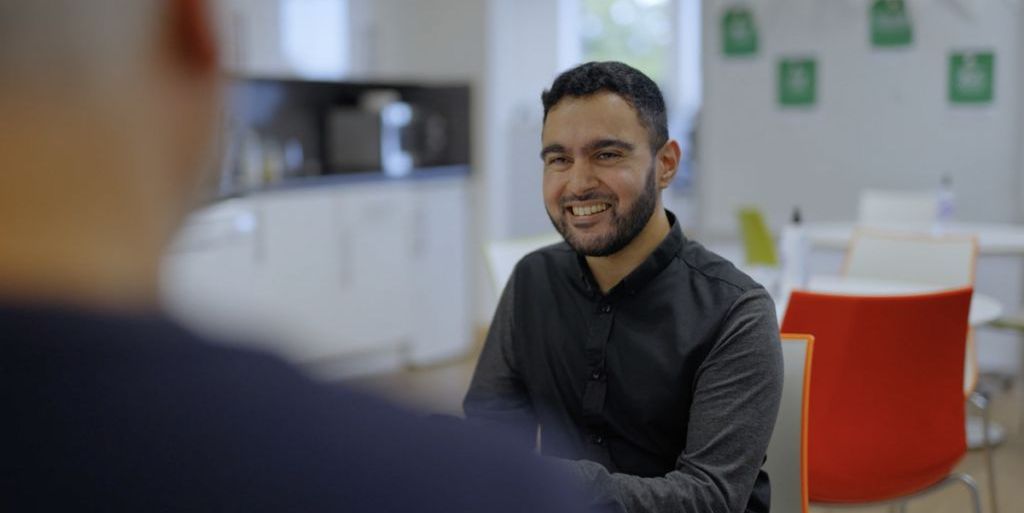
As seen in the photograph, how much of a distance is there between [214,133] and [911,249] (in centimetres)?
356

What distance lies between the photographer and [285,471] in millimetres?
384

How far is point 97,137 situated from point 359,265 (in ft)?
17.6

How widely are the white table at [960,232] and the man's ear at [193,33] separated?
13.0 feet

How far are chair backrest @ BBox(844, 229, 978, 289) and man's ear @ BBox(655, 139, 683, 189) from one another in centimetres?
201

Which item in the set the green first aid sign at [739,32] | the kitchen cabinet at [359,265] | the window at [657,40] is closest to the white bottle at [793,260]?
the kitchen cabinet at [359,265]

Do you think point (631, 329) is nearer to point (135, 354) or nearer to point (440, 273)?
point (135, 354)

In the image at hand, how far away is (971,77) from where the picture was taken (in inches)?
224

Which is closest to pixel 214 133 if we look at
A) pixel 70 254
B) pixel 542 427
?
pixel 70 254

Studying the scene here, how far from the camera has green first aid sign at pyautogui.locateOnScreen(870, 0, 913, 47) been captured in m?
5.82

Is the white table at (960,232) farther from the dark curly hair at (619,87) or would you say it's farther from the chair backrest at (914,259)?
the dark curly hair at (619,87)

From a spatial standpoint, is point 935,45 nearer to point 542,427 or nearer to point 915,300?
point 915,300

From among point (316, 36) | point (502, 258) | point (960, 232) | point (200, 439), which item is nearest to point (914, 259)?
point (960, 232)

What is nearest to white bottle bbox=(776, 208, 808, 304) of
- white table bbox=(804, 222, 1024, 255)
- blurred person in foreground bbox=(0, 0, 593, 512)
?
white table bbox=(804, 222, 1024, 255)

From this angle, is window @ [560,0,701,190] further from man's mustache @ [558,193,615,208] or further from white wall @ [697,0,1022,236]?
man's mustache @ [558,193,615,208]
